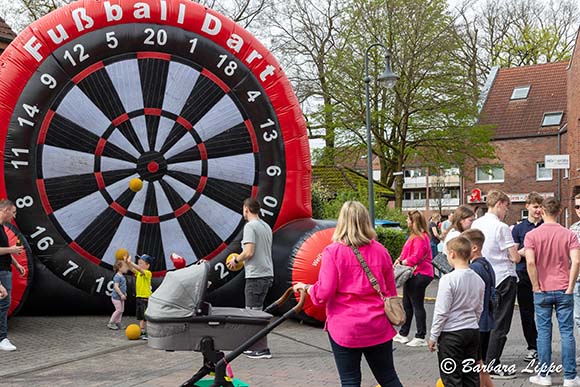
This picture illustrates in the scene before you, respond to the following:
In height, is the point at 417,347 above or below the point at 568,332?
below

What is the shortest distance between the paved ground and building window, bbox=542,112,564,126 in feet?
96.6

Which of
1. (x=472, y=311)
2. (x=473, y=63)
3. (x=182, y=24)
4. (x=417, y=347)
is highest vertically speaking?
(x=473, y=63)

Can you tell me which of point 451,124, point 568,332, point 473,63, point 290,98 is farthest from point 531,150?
point 568,332

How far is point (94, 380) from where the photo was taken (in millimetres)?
5992

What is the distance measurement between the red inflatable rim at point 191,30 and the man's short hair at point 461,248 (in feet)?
14.5

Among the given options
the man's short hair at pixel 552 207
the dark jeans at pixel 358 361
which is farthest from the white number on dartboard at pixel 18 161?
the man's short hair at pixel 552 207

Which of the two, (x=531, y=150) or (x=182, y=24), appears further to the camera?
(x=531, y=150)

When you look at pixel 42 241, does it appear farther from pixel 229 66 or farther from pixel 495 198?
pixel 495 198

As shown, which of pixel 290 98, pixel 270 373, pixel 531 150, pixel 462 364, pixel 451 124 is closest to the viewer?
pixel 462 364

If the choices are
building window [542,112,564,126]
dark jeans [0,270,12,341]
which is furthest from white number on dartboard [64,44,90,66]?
building window [542,112,564,126]

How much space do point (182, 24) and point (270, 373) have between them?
471 cm

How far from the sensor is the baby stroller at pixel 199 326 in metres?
4.44

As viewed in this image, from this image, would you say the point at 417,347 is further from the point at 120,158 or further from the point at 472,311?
the point at 120,158

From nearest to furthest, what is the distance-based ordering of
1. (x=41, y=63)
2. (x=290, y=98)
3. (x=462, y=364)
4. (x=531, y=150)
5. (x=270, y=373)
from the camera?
1. (x=462, y=364)
2. (x=270, y=373)
3. (x=41, y=63)
4. (x=290, y=98)
5. (x=531, y=150)
